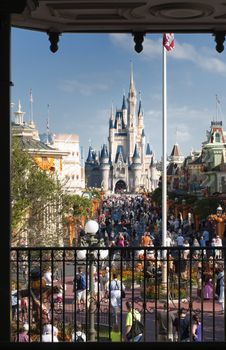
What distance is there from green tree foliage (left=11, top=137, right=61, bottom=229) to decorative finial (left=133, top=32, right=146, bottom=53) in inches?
605

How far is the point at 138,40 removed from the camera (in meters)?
5.92

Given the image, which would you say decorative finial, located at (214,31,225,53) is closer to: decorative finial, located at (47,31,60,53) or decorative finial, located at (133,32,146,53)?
decorative finial, located at (133,32,146,53)

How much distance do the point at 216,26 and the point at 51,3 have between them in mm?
1804

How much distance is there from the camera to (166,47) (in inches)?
920

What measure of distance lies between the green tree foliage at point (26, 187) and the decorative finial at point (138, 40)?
15.4 meters

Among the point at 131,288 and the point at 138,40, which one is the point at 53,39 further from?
the point at 131,288

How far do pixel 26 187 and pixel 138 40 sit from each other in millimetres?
17534

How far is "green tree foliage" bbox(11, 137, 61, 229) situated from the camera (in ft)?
71.4

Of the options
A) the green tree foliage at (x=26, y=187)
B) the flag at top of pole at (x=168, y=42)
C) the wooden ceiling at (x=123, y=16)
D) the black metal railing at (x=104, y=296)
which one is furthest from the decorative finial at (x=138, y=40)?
the flag at top of pole at (x=168, y=42)
